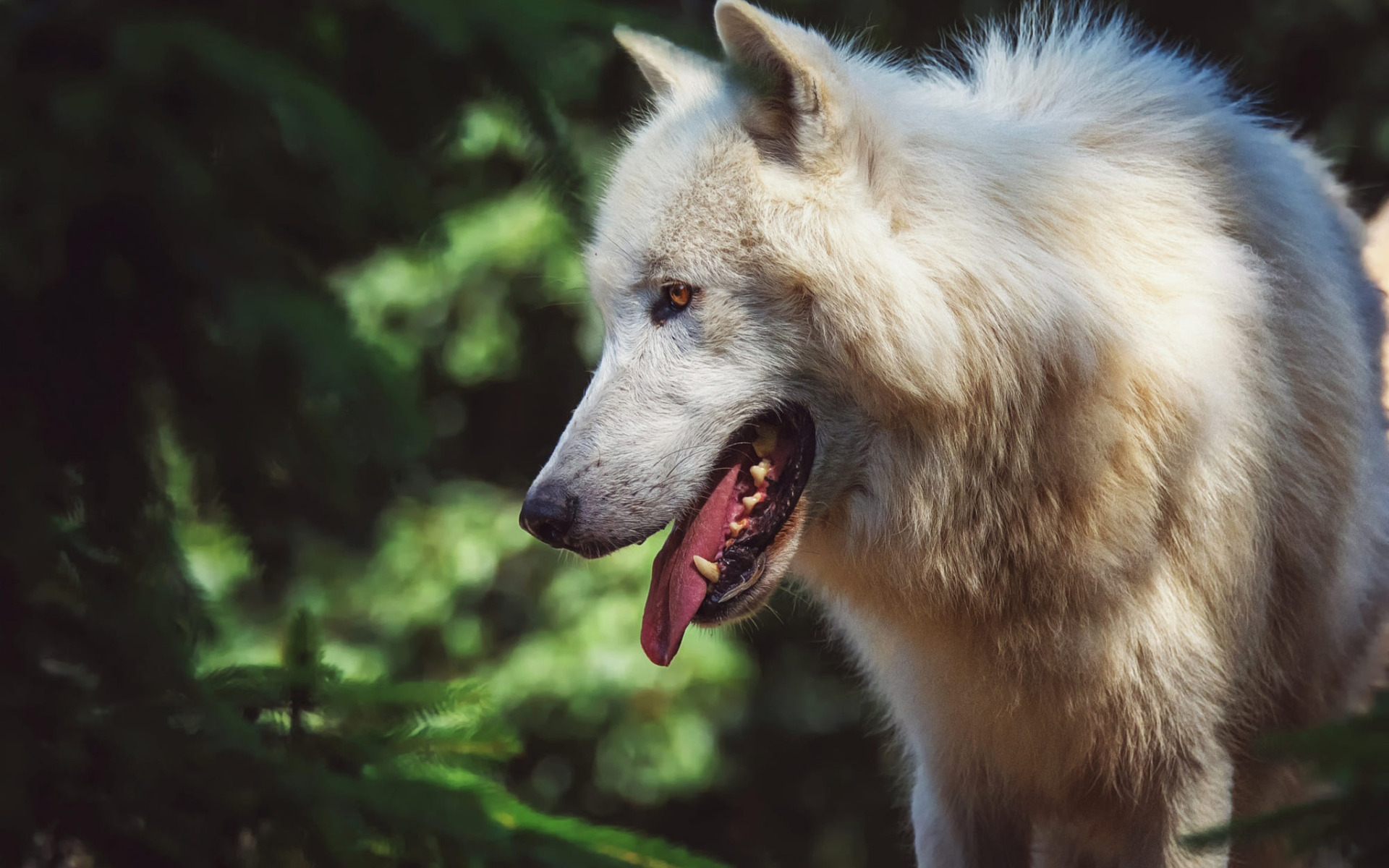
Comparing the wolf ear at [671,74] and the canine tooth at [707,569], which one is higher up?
the wolf ear at [671,74]

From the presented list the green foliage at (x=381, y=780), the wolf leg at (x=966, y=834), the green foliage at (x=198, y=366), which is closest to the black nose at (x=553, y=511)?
Result: the green foliage at (x=381, y=780)

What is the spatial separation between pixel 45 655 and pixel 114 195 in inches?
15.6

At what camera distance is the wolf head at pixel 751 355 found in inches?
74.3

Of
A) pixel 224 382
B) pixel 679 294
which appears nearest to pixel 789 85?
pixel 679 294

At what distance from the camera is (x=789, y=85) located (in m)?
1.91

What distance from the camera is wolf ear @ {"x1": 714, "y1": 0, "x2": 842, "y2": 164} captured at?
71.1 inches

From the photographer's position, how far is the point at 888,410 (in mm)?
1948

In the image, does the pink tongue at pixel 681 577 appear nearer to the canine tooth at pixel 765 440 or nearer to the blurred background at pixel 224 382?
the canine tooth at pixel 765 440

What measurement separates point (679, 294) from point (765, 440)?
28 cm

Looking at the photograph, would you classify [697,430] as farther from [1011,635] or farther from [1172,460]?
[1172,460]

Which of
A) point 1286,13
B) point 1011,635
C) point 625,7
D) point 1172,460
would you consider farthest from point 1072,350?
point 1286,13

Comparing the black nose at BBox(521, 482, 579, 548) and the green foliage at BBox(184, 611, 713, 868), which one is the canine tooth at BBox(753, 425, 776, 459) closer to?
the black nose at BBox(521, 482, 579, 548)

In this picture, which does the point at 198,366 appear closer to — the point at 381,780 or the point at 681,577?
the point at 381,780

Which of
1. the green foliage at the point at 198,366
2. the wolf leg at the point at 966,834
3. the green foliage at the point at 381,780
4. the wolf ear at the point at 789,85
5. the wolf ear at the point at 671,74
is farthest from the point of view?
the wolf leg at the point at 966,834
